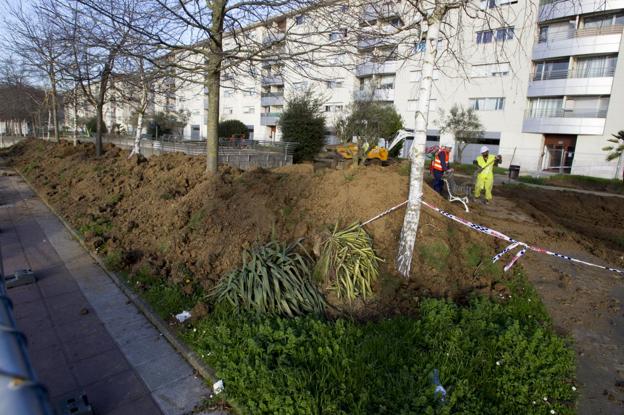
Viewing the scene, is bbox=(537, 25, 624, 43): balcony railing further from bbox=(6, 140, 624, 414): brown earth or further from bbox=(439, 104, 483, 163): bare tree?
bbox=(6, 140, 624, 414): brown earth

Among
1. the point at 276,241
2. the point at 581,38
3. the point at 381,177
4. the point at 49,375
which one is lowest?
the point at 49,375

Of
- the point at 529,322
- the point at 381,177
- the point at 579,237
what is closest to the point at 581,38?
the point at 579,237

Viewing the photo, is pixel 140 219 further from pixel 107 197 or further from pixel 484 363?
pixel 484 363

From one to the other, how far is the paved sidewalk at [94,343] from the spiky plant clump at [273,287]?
3.12ft

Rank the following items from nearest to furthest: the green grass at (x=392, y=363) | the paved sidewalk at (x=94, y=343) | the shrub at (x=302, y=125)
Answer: the green grass at (x=392, y=363), the paved sidewalk at (x=94, y=343), the shrub at (x=302, y=125)

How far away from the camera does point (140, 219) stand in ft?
25.8

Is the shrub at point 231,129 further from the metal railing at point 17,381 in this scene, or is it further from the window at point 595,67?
the metal railing at point 17,381

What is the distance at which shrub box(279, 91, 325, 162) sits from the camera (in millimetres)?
23266

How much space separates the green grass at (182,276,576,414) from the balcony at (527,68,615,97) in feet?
110

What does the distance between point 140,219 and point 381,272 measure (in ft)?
16.9

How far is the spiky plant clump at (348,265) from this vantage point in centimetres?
488

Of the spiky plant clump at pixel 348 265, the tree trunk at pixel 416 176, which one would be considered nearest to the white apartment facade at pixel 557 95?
the tree trunk at pixel 416 176

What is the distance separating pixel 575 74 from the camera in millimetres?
31281

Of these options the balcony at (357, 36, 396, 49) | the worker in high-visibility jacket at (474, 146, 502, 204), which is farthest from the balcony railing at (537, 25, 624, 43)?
the balcony at (357, 36, 396, 49)
